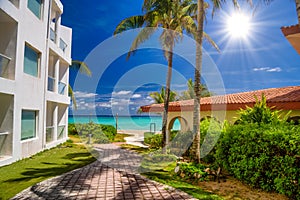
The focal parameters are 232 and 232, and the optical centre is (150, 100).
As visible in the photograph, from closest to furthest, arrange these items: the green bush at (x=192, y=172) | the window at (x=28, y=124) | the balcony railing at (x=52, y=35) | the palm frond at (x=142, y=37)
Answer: the green bush at (x=192, y=172) → the window at (x=28, y=124) → the palm frond at (x=142, y=37) → the balcony railing at (x=52, y=35)

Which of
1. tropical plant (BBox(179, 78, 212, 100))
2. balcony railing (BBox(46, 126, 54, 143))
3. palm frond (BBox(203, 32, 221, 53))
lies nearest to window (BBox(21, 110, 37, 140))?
balcony railing (BBox(46, 126, 54, 143))

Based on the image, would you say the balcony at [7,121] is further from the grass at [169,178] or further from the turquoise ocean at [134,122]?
the turquoise ocean at [134,122]

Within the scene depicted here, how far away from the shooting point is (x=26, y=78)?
12797 mm

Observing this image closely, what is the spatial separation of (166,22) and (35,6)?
797cm

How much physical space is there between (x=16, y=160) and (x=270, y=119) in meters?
11.9

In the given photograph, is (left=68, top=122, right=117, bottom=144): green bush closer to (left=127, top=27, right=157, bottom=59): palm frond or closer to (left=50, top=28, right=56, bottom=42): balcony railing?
(left=50, top=28, right=56, bottom=42): balcony railing

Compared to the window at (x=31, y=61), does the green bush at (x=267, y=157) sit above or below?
below

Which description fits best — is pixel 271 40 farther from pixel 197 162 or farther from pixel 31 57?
pixel 31 57

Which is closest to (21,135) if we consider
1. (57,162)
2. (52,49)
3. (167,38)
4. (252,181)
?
(57,162)

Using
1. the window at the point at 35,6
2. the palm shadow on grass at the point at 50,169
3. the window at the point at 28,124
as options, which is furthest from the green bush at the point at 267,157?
the window at the point at 35,6

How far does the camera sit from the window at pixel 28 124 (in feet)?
42.2

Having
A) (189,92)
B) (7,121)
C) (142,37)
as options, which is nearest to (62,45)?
(142,37)

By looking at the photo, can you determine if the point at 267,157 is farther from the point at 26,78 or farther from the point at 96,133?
the point at 96,133

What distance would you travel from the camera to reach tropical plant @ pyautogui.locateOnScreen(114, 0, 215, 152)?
13.3 m
